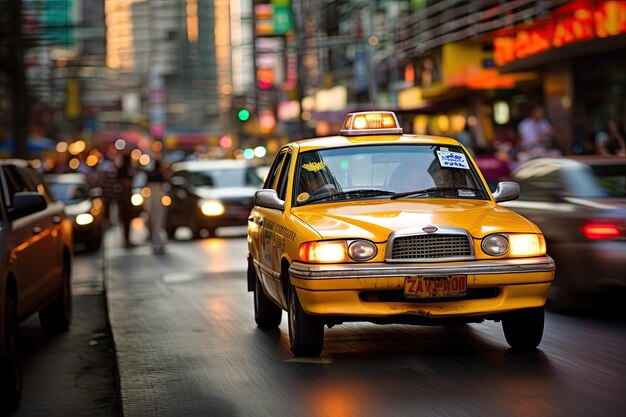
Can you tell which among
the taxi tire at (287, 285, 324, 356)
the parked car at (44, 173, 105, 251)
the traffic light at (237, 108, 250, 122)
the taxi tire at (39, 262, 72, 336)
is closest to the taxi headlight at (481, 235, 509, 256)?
the taxi tire at (287, 285, 324, 356)

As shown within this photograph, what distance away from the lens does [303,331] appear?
30.5 ft

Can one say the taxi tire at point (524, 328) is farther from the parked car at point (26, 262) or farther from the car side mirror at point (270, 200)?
the parked car at point (26, 262)

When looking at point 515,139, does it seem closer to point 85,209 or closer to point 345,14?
point 85,209

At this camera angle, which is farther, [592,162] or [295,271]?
[592,162]

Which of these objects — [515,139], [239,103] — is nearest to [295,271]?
[515,139]

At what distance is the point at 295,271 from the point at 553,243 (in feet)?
12.0

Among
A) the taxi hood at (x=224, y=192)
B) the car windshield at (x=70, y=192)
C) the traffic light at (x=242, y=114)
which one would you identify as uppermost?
the traffic light at (x=242, y=114)

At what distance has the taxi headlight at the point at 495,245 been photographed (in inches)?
354

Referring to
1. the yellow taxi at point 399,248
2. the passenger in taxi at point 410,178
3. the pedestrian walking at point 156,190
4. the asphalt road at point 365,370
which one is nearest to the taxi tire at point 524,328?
the yellow taxi at point 399,248

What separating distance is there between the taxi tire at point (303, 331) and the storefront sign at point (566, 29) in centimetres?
1799

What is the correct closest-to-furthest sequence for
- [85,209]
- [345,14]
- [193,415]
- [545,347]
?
[193,415], [545,347], [85,209], [345,14]

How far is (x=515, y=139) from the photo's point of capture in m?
35.1

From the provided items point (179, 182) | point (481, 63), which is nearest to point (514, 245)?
point (179, 182)

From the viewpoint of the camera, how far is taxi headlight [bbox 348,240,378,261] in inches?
350
